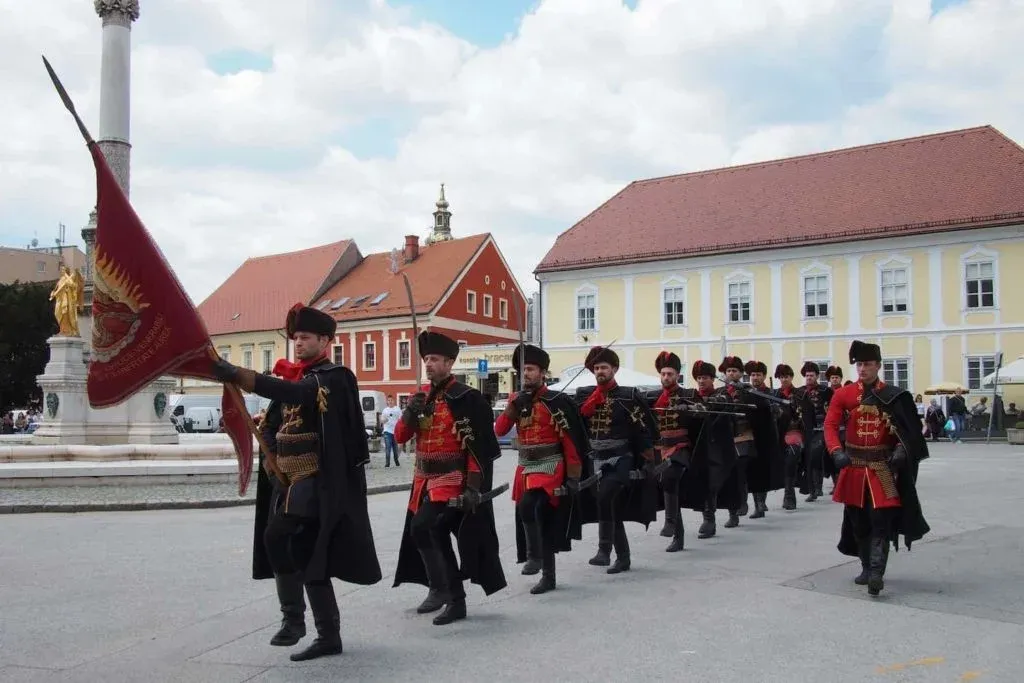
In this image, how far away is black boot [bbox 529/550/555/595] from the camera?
7891 millimetres

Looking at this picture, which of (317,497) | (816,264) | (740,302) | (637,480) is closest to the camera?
(317,497)

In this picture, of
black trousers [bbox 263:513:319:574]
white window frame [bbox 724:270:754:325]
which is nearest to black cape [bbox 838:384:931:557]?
black trousers [bbox 263:513:319:574]

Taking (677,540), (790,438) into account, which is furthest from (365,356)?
(677,540)

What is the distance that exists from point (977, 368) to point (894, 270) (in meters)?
4.70

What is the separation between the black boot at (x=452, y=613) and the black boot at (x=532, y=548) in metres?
1.37

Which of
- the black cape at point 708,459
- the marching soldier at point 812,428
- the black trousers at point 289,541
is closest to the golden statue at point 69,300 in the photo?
the marching soldier at point 812,428

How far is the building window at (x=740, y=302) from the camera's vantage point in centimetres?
4350

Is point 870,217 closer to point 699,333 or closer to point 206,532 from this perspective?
point 699,333

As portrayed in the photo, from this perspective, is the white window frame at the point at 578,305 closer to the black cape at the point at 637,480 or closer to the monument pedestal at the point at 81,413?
the monument pedestal at the point at 81,413

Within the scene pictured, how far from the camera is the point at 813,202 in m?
43.2

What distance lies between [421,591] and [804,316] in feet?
120

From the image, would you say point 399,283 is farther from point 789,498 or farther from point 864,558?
point 864,558

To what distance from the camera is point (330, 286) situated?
64.4 metres

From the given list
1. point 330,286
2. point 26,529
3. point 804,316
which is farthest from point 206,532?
point 330,286
